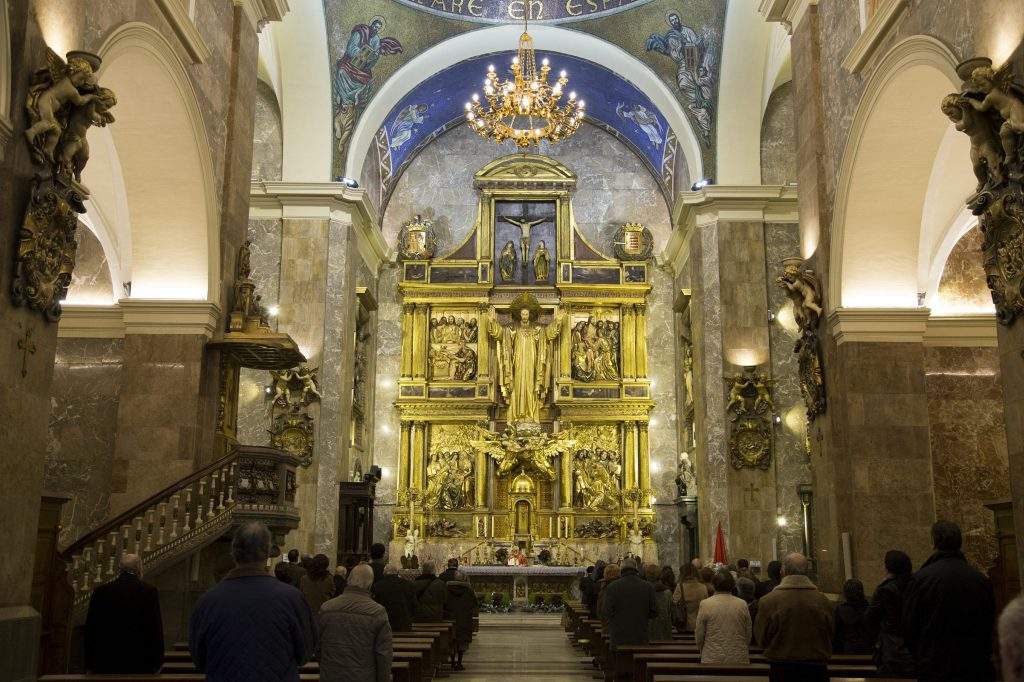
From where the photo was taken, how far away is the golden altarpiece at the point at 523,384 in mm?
20859

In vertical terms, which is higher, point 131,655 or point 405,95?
point 405,95

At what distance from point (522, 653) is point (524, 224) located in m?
11.6

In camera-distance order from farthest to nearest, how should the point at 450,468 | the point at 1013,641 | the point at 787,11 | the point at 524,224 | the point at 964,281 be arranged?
the point at 524,224 → the point at 450,468 → the point at 964,281 → the point at 787,11 → the point at 1013,641

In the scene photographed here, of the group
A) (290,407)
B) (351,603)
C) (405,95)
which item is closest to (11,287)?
(351,603)

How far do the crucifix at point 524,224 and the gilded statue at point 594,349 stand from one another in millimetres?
1700

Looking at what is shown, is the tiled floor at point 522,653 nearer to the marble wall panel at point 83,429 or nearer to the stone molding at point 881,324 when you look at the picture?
the stone molding at point 881,324

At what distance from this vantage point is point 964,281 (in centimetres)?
1414

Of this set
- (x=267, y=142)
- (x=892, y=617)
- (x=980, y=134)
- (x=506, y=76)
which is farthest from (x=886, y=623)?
(x=506, y=76)

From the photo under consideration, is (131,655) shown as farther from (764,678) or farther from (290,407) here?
(290,407)

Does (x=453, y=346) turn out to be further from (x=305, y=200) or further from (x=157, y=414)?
(x=157, y=414)

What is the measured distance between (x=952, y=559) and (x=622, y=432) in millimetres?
16708

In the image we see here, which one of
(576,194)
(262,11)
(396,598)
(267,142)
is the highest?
(576,194)

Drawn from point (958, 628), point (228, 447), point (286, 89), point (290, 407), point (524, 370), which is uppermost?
point (286, 89)

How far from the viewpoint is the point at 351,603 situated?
500 cm
